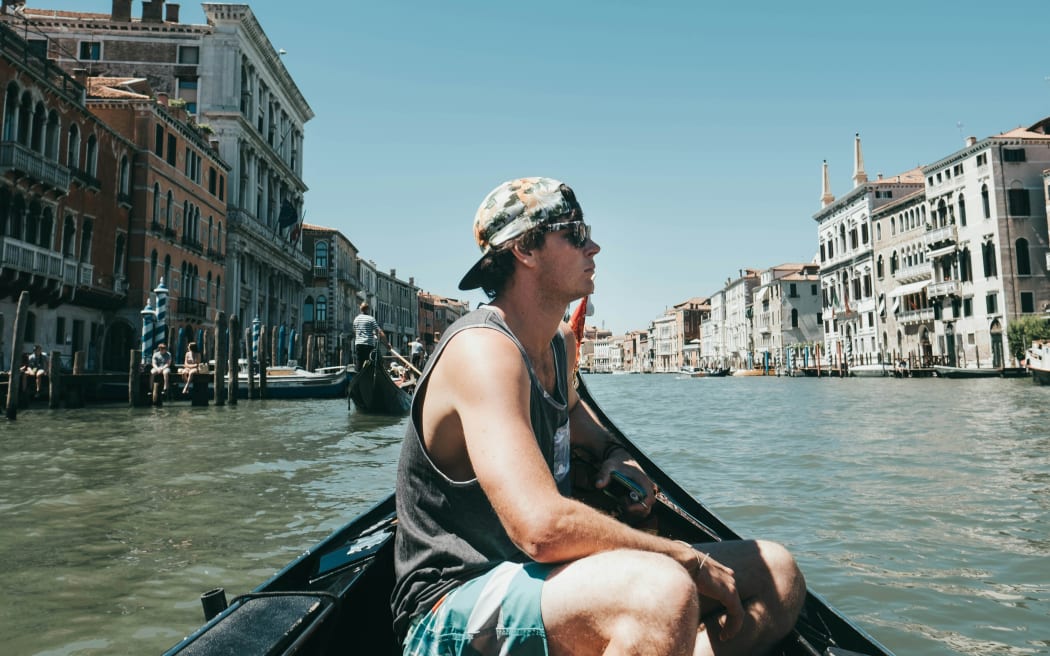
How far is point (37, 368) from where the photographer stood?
48.9ft

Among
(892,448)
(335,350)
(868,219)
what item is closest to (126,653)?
(892,448)

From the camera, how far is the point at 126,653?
2539 mm

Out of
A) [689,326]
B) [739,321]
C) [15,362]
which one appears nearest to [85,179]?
[15,362]

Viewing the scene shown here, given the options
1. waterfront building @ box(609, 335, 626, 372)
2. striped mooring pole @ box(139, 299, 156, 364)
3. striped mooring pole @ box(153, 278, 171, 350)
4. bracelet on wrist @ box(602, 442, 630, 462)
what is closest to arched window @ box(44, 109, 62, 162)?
striped mooring pole @ box(153, 278, 171, 350)

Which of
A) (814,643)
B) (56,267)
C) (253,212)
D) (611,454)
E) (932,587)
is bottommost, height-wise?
(932,587)

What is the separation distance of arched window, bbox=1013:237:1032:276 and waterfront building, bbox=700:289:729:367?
150 feet

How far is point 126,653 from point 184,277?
951 inches

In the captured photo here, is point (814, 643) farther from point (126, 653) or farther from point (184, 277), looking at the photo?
point (184, 277)

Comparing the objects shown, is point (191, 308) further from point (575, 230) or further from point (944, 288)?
point (944, 288)

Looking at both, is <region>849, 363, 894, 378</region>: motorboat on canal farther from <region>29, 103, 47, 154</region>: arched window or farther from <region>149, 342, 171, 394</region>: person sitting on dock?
<region>29, 103, 47, 154</region>: arched window

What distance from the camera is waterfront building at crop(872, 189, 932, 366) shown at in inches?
1497

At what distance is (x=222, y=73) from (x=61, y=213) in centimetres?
1299

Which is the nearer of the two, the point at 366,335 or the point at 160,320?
the point at 366,335

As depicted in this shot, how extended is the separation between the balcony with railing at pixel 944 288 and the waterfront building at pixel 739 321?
102 feet
